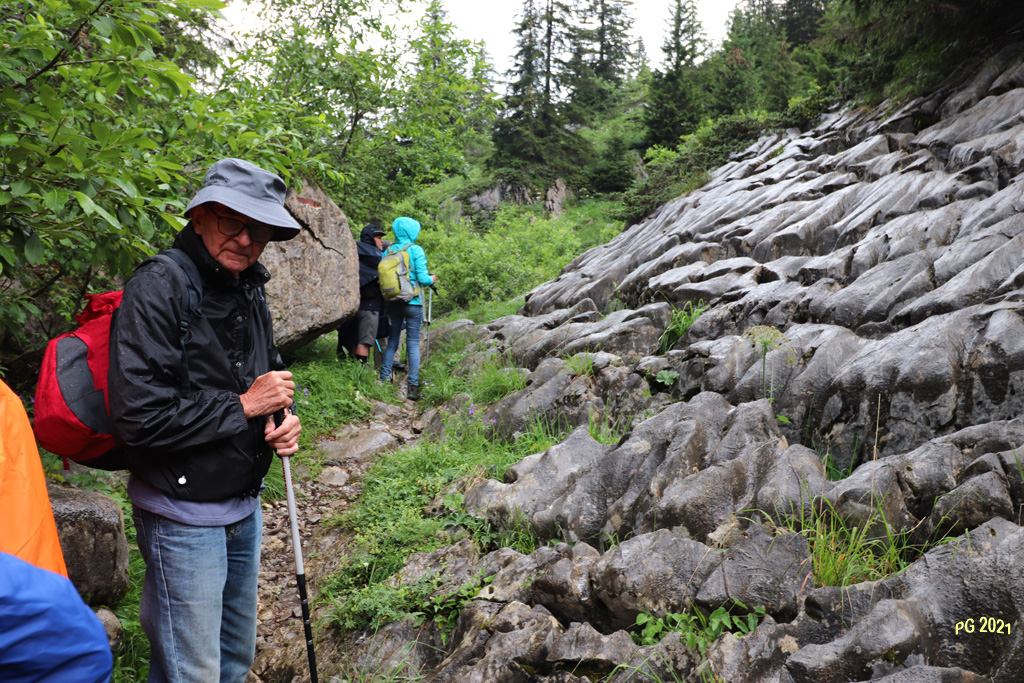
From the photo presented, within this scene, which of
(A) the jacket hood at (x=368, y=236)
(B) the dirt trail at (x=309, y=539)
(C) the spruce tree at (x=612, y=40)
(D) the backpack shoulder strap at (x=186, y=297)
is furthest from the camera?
(C) the spruce tree at (x=612, y=40)

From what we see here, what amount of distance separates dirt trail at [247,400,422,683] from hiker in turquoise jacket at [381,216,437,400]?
46.4 inches

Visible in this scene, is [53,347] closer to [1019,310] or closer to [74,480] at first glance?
[74,480]

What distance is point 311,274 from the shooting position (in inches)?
378

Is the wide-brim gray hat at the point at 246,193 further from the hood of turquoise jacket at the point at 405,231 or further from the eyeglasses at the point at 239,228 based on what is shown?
the hood of turquoise jacket at the point at 405,231

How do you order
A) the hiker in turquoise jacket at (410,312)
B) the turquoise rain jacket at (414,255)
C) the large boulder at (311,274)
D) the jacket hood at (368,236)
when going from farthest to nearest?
the jacket hood at (368,236) → the turquoise rain jacket at (414,255) → the hiker in turquoise jacket at (410,312) → the large boulder at (311,274)

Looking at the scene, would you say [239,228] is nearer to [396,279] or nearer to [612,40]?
[396,279]

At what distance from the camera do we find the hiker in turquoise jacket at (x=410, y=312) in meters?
10.1

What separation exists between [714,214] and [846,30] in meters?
3.84

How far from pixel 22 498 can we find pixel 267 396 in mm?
1307

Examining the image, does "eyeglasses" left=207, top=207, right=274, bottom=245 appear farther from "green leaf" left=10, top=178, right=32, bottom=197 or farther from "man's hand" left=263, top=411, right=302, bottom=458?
"green leaf" left=10, top=178, right=32, bottom=197

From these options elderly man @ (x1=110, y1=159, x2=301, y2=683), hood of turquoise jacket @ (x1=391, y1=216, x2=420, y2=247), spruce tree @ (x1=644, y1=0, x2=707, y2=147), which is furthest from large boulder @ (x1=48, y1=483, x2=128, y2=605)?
spruce tree @ (x1=644, y1=0, x2=707, y2=147)

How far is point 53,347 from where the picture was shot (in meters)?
2.50

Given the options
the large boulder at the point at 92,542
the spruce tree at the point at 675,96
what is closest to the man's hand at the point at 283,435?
the large boulder at the point at 92,542

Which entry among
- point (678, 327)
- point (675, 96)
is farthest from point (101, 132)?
point (675, 96)
